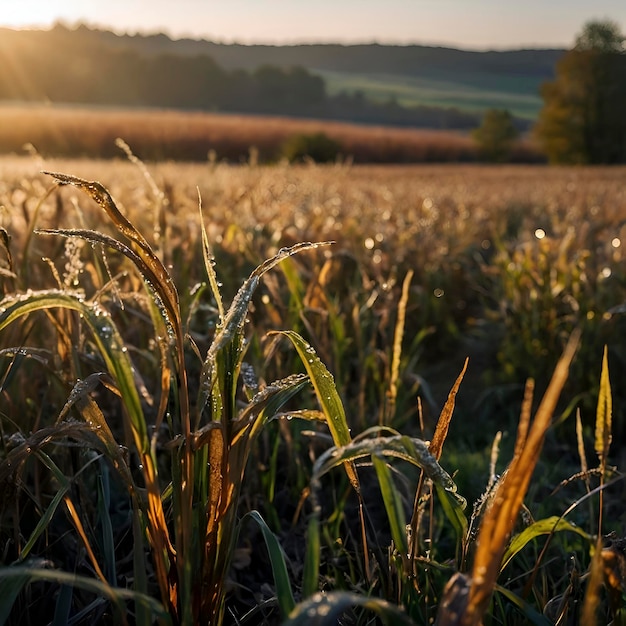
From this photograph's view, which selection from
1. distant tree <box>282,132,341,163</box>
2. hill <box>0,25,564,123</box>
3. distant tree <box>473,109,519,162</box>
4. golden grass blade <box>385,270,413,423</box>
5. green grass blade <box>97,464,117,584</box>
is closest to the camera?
green grass blade <box>97,464,117,584</box>

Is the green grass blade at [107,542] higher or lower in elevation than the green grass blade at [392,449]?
lower

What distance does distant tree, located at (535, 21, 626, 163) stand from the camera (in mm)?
35844

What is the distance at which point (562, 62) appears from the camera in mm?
37156

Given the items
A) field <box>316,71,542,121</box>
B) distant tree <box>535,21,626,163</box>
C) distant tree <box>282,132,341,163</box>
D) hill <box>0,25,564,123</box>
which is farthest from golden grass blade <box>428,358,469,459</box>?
field <box>316,71,542,121</box>

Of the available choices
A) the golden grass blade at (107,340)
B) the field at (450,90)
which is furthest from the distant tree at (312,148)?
the field at (450,90)

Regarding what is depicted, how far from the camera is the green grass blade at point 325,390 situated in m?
0.83

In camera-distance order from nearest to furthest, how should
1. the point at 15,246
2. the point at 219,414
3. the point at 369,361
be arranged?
the point at 219,414 < the point at 369,361 < the point at 15,246

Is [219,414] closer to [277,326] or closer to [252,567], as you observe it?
[252,567]

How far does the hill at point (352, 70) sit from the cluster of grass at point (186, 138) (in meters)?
15.0

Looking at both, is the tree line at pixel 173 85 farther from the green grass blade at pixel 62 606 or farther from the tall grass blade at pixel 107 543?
the green grass blade at pixel 62 606

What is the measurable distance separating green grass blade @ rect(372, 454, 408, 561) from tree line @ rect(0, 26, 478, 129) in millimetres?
49720

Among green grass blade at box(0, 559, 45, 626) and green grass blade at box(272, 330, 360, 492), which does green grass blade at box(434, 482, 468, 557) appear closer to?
green grass blade at box(272, 330, 360, 492)

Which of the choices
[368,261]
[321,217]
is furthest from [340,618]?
[321,217]

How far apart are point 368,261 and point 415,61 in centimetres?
8245
